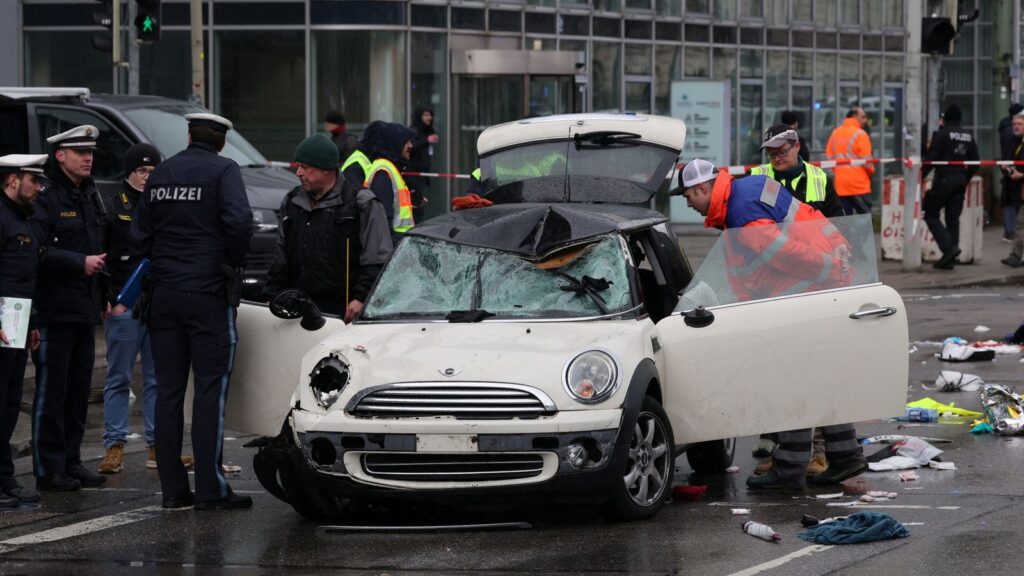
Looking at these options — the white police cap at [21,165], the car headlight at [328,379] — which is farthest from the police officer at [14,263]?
the car headlight at [328,379]

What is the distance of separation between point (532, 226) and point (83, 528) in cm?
267

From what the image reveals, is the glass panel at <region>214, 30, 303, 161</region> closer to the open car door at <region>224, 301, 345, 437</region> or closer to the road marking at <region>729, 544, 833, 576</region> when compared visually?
the open car door at <region>224, 301, 345, 437</region>

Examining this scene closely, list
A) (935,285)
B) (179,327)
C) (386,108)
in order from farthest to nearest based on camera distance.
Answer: (386,108)
(935,285)
(179,327)

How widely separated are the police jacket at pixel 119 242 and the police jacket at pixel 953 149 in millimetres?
14266

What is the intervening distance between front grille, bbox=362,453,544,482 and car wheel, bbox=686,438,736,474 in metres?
1.94

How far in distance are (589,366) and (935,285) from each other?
44.4ft

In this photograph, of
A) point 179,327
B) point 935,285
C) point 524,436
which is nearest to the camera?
point 524,436

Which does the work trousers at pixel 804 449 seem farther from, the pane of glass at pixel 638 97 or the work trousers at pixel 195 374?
the pane of glass at pixel 638 97

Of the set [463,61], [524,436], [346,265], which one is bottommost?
[524,436]

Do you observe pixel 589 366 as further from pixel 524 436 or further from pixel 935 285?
pixel 935 285

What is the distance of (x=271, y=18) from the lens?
27.0 meters

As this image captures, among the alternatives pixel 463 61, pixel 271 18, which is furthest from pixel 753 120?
pixel 271 18

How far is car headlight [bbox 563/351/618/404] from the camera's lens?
7.93 meters

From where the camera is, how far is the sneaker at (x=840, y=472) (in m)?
9.16
